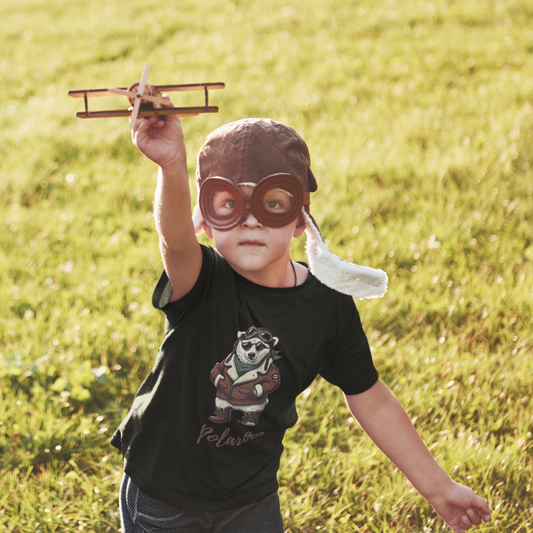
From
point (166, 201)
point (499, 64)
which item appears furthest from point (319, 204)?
point (499, 64)

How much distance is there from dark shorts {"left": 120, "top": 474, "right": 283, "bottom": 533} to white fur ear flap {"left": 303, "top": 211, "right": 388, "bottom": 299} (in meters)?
0.85

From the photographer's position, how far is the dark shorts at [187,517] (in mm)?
2039

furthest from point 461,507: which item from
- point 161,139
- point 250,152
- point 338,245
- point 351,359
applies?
point 338,245

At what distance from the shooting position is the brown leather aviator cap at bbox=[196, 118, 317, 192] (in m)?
1.79

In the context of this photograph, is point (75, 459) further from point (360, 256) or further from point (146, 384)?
point (360, 256)

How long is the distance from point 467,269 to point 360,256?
28.7 inches

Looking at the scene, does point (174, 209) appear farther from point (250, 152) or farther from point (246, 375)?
point (246, 375)

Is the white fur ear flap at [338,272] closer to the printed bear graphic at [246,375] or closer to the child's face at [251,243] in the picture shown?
the child's face at [251,243]

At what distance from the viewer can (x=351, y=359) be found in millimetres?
2148

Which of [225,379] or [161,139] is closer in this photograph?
[161,139]

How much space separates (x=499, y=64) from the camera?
7.32m

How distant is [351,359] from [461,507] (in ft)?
2.24

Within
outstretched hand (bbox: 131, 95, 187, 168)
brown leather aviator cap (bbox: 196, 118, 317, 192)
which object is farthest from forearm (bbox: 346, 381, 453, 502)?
outstretched hand (bbox: 131, 95, 187, 168)

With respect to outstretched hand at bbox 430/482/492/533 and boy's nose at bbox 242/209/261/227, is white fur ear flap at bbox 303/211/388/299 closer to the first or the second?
boy's nose at bbox 242/209/261/227
